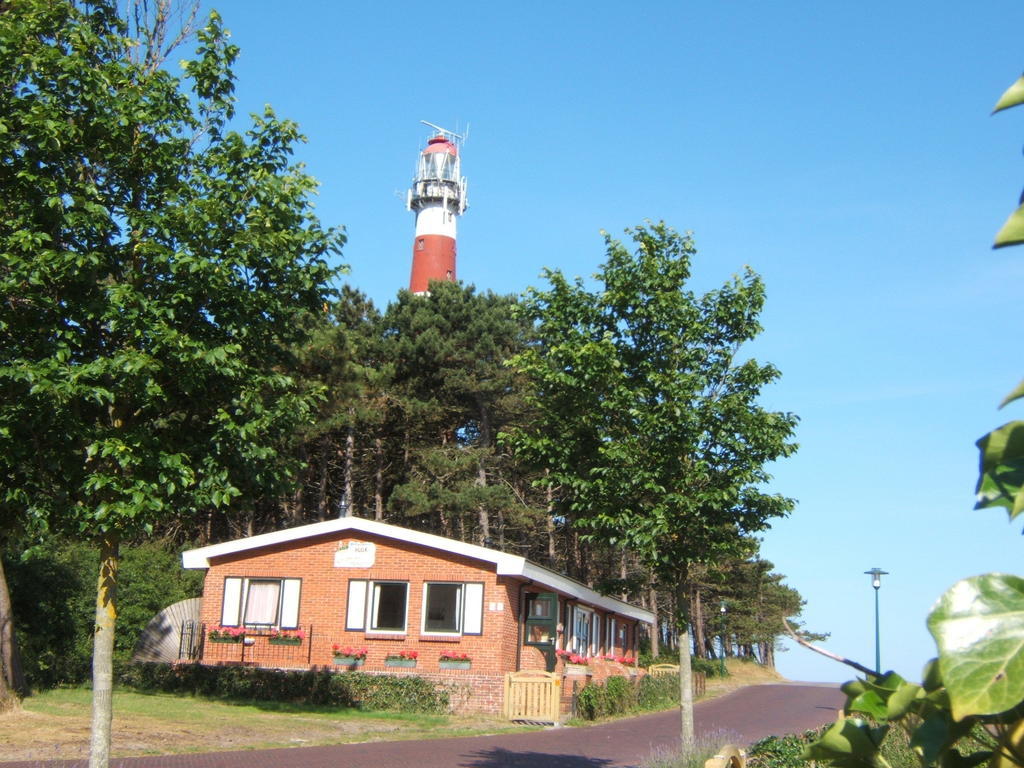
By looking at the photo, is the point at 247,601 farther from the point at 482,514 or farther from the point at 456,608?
the point at 482,514

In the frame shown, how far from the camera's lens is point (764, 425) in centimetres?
1212

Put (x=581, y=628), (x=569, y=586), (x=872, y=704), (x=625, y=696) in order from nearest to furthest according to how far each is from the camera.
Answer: (x=872, y=704)
(x=625, y=696)
(x=569, y=586)
(x=581, y=628)

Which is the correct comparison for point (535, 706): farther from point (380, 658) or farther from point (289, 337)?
point (289, 337)

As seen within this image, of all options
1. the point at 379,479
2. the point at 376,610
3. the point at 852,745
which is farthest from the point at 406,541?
the point at 852,745

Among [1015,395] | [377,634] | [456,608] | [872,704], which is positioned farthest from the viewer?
[377,634]

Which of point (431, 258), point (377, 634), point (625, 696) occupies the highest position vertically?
point (431, 258)

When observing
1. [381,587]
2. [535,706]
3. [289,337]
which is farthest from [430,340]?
[289,337]

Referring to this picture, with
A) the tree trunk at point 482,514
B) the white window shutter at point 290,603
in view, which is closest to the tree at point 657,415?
the white window shutter at point 290,603

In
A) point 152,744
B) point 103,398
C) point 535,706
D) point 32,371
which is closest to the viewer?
point 32,371

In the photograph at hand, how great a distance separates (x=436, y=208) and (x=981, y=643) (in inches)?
2301

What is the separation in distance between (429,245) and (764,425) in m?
45.2

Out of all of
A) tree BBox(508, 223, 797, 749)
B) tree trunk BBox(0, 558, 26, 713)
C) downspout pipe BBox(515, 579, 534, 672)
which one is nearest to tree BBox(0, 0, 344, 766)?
tree BBox(508, 223, 797, 749)

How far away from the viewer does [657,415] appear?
39.0 feet

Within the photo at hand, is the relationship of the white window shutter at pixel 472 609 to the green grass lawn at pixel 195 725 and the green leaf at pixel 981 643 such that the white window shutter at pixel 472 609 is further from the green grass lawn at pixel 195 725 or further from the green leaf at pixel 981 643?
the green leaf at pixel 981 643
